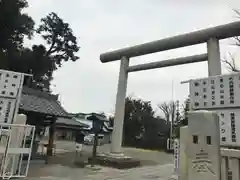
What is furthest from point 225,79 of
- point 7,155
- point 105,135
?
point 105,135

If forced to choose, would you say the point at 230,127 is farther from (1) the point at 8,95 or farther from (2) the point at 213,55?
(2) the point at 213,55

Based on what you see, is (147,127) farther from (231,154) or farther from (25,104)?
(231,154)

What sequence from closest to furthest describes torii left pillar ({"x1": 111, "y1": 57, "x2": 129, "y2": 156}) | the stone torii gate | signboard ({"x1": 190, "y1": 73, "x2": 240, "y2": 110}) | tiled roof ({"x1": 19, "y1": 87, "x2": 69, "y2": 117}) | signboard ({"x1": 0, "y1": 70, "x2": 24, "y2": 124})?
signboard ({"x1": 190, "y1": 73, "x2": 240, "y2": 110}), signboard ({"x1": 0, "y1": 70, "x2": 24, "y2": 124}), the stone torii gate, torii left pillar ({"x1": 111, "y1": 57, "x2": 129, "y2": 156}), tiled roof ({"x1": 19, "y1": 87, "x2": 69, "y2": 117})

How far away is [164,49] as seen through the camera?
916 cm

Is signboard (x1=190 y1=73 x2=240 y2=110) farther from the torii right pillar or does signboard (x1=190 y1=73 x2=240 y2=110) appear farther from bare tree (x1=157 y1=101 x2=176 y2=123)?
bare tree (x1=157 y1=101 x2=176 y2=123)

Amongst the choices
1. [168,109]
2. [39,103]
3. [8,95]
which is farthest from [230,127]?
[168,109]

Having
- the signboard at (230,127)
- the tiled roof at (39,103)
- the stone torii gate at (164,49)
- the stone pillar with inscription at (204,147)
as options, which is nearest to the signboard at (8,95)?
the stone pillar with inscription at (204,147)

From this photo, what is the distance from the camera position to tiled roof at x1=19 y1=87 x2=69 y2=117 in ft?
34.0

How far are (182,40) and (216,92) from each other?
5.09m

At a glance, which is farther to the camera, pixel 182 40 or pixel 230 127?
pixel 182 40

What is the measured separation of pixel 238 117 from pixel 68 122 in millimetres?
19640

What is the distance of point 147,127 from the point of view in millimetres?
23938

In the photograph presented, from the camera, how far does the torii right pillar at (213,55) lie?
25.5ft

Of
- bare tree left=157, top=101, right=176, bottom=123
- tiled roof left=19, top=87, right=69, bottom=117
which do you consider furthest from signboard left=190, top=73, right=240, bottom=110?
bare tree left=157, top=101, right=176, bottom=123
